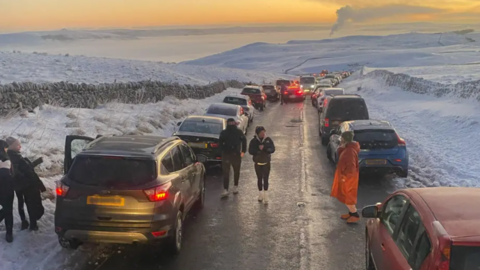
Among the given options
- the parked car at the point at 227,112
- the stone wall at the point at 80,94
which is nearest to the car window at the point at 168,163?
the stone wall at the point at 80,94

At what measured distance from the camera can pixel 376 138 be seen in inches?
500

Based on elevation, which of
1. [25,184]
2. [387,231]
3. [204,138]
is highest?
[387,231]

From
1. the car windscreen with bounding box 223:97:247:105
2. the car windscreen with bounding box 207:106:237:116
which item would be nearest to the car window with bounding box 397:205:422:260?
the car windscreen with bounding box 207:106:237:116

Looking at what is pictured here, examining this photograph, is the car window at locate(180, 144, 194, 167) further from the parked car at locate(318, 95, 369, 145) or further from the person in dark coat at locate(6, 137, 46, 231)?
the parked car at locate(318, 95, 369, 145)

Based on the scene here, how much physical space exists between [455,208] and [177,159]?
4838 mm

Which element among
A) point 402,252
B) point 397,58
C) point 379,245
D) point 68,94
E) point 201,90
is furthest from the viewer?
point 397,58

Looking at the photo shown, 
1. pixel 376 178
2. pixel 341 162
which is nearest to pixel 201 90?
pixel 376 178

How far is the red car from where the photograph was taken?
147 inches

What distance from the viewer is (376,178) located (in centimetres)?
1318

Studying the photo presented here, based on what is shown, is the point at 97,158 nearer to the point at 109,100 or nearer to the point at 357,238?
the point at 357,238

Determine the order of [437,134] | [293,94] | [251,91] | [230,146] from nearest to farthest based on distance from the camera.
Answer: [230,146] → [437,134] → [251,91] → [293,94]

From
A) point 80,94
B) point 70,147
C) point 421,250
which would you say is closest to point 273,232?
point 70,147

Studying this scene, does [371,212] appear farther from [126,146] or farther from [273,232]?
[126,146]

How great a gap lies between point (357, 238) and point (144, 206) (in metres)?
3.64
